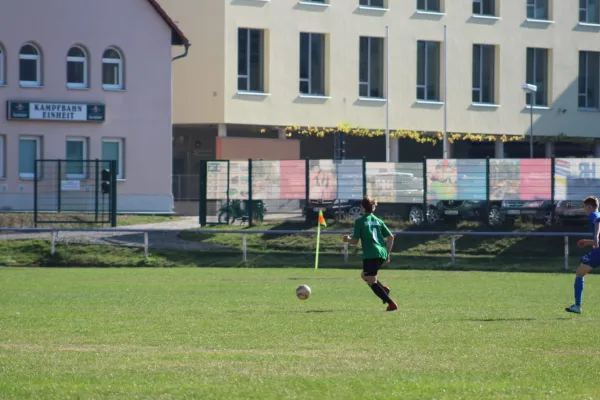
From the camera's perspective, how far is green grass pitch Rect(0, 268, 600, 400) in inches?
417

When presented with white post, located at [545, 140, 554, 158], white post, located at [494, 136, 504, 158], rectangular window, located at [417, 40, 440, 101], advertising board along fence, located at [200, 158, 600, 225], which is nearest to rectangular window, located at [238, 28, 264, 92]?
rectangular window, located at [417, 40, 440, 101]

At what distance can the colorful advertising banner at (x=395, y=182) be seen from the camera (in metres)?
40.8

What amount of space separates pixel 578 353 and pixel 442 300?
844 cm

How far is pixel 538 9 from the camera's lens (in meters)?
68.9

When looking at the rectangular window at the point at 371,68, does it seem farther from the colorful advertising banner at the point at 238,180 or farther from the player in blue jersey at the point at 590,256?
the player in blue jersey at the point at 590,256

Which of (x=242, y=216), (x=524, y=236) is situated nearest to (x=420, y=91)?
(x=242, y=216)

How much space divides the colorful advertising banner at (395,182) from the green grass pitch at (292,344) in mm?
15978

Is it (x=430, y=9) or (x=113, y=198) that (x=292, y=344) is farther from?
(x=430, y=9)

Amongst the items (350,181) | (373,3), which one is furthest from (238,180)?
(373,3)

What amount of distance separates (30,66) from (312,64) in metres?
17.4

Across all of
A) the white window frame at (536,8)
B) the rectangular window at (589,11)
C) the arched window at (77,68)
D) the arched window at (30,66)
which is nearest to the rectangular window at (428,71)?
the white window frame at (536,8)

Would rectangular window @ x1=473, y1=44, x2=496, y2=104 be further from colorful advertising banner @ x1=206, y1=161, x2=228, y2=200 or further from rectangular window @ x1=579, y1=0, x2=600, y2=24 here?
colorful advertising banner @ x1=206, y1=161, x2=228, y2=200

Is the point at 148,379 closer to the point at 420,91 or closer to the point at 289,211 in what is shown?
the point at 289,211

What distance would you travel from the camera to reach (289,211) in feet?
156
